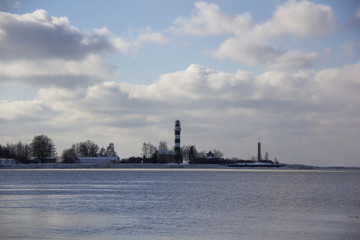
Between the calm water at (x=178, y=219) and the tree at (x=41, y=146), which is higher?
the tree at (x=41, y=146)

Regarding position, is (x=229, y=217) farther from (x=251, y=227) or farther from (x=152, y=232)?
(x=152, y=232)

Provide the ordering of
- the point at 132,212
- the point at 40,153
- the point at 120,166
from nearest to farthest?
the point at 132,212
the point at 40,153
the point at 120,166

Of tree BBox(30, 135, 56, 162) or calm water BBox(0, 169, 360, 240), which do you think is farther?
tree BBox(30, 135, 56, 162)

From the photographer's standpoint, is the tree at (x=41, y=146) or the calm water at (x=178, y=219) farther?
the tree at (x=41, y=146)

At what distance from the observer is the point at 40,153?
171375 mm

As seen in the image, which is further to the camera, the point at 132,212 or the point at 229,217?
the point at 132,212

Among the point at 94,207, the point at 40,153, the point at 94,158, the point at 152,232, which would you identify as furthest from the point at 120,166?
the point at 152,232

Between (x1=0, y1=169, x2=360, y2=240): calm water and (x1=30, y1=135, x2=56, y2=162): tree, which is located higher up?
(x1=30, y1=135, x2=56, y2=162): tree

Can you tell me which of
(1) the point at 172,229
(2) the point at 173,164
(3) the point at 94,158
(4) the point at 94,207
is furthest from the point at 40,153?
(1) the point at 172,229

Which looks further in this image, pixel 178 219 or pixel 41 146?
pixel 41 146

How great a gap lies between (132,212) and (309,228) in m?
11.9

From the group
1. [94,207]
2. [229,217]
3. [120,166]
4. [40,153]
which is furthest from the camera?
[120,166]

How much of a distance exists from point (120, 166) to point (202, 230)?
170 metres

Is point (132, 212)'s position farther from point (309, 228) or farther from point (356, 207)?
point (356, 207)
